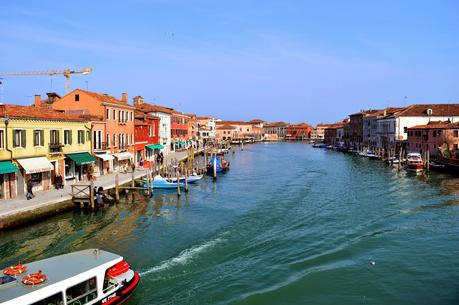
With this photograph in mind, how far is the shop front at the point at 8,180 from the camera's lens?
20.2 metres

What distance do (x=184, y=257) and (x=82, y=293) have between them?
5.16m

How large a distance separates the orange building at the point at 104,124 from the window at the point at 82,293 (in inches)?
800

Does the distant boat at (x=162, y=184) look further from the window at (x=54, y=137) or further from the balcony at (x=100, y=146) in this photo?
the window at (x=54, y=137)

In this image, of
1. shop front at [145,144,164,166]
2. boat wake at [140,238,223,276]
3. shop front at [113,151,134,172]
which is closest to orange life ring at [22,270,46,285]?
boat wake at [140,238,223,276]

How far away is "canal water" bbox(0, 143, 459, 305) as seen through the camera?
12.4 meters

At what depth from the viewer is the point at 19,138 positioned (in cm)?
2183

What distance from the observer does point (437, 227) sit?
1936 cm

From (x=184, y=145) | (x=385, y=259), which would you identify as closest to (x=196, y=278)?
(x=385, y=259)

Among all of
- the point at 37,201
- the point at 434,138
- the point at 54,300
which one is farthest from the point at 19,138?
the point at 434,138

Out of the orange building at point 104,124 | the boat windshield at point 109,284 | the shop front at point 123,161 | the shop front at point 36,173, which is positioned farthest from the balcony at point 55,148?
the boat windshield at point 109,284

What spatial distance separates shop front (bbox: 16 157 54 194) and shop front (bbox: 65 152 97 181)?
7.60 feet

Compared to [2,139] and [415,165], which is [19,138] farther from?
[415,165]

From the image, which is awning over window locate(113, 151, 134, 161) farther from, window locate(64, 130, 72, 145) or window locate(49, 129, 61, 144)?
window locate(49, 129, 61, 144)

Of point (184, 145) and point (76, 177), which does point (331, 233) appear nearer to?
point (76, 177)
